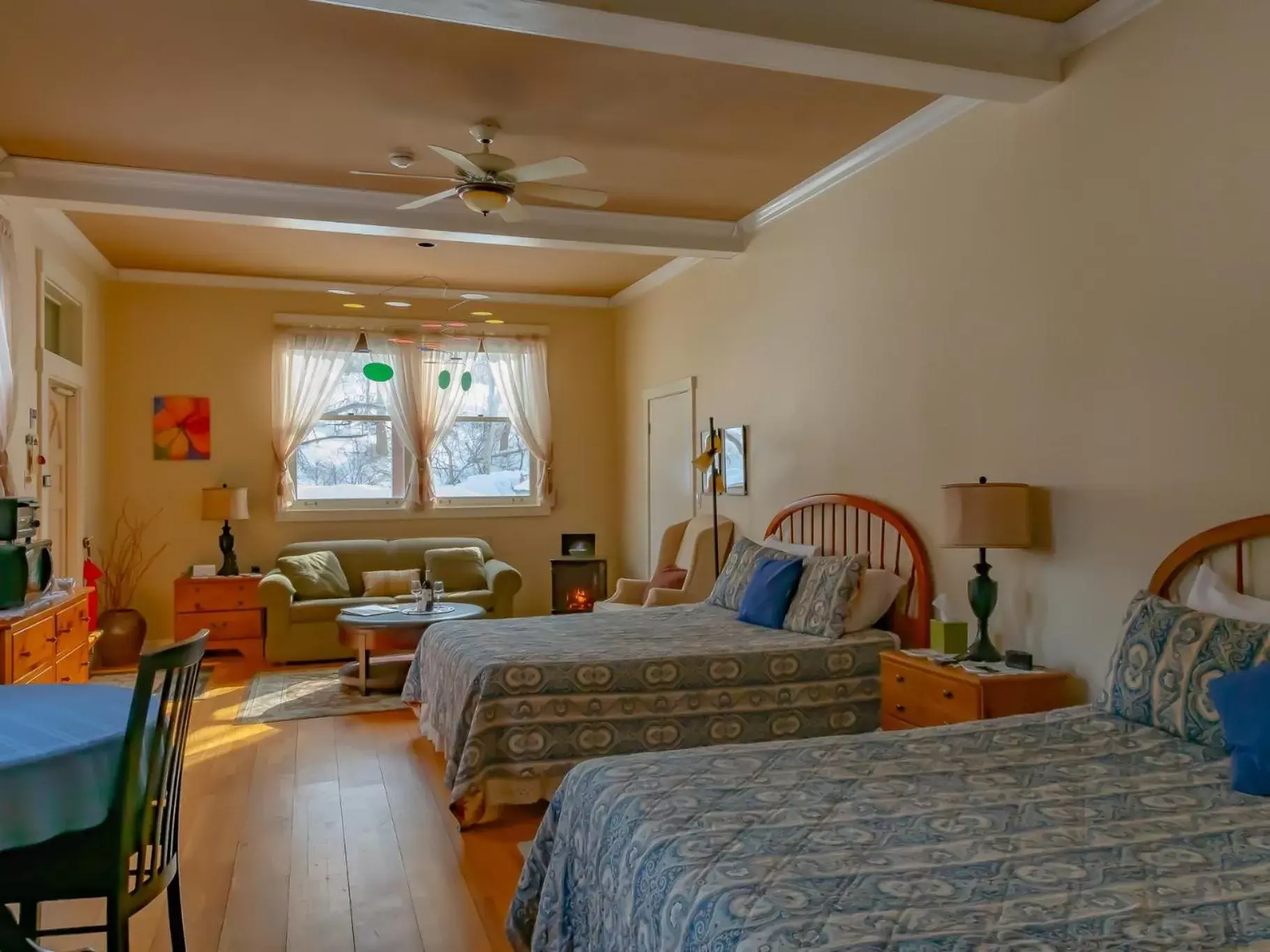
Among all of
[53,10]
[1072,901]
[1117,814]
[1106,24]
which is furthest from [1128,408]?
[53,10]

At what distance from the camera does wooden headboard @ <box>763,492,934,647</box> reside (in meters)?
4.22

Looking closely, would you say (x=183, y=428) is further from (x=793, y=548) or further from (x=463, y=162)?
(x=793, y=548)

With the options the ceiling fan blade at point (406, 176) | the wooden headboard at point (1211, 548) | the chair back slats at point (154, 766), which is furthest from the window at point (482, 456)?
the wooden headboard at point (1211, 548)

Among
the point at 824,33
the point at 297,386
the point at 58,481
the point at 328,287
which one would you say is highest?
the point at 328,287

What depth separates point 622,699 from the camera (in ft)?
12.4

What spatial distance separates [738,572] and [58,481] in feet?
14.9

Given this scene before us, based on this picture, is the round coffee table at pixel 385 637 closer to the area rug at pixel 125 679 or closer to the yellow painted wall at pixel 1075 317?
the area rug at pixel 125 679

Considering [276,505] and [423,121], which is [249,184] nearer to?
[423,121]

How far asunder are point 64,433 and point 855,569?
17.4ft

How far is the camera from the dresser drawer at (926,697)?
3.25m

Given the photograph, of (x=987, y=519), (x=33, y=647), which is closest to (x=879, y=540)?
(x=987, y=519)

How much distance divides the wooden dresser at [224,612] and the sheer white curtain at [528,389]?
8.38 feet

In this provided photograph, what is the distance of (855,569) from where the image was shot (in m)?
4.29

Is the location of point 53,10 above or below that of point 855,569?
above
